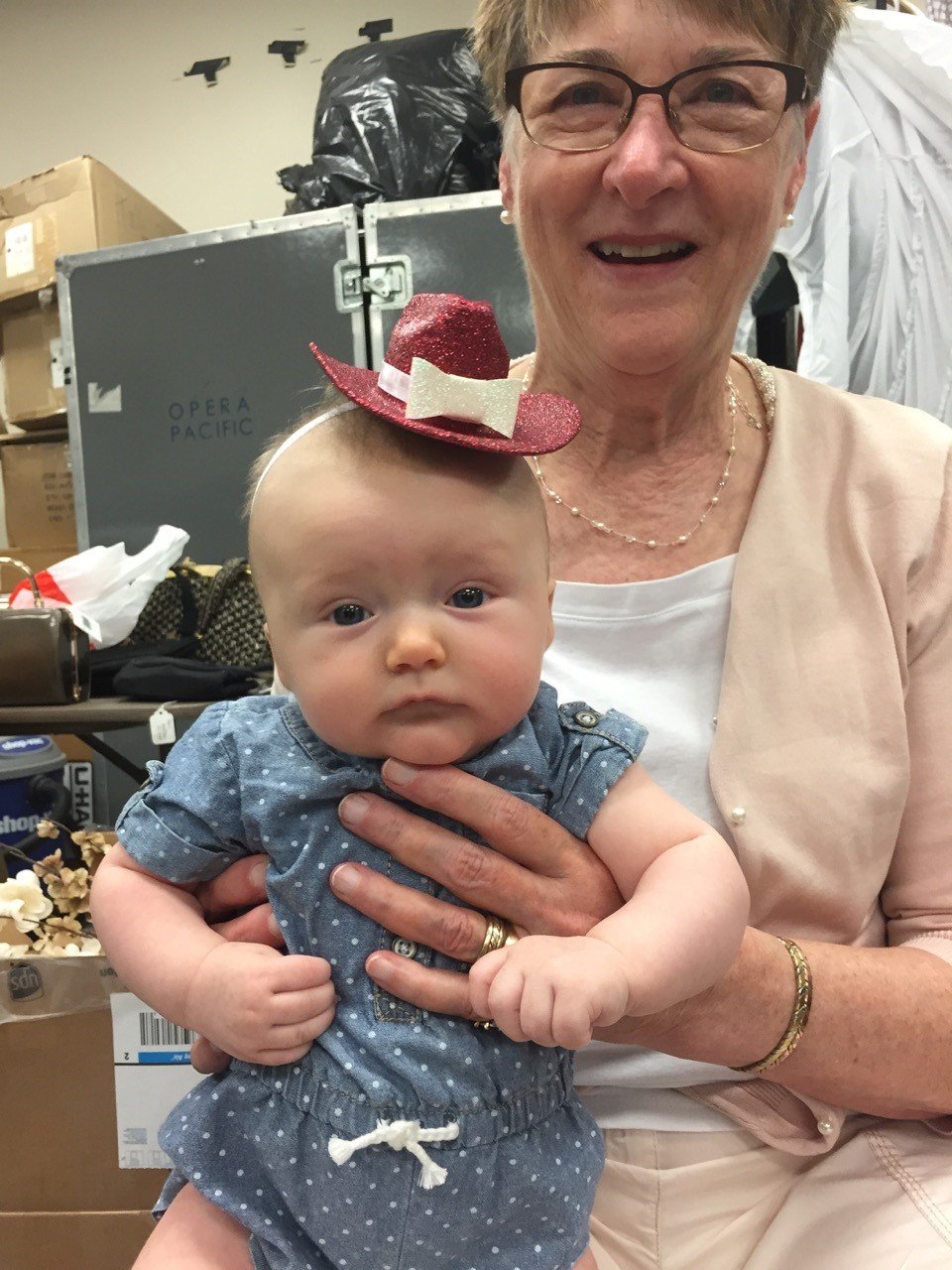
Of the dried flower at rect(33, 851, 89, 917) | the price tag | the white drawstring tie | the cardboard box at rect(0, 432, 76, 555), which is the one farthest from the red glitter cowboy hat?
the cardboard box at rect(0, 432, 76, 555)

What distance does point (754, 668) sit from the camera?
3.29 ft

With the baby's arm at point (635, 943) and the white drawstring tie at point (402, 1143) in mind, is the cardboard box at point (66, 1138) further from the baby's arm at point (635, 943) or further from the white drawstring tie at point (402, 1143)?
the baby's arm at point (635, 943)

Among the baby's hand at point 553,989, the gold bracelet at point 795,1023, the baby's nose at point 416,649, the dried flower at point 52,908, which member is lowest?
the dried flower at point 52,908

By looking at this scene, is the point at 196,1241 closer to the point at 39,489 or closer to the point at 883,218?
the point at 883,218

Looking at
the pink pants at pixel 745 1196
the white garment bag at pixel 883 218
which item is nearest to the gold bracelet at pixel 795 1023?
the pink pants at pixel 745 1196

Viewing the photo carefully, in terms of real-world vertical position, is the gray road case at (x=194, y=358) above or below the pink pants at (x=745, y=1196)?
above

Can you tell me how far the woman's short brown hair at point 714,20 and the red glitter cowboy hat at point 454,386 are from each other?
1.33 feet

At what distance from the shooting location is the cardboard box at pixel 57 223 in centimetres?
329

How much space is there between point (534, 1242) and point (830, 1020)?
1.07 ft

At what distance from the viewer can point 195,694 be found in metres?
2.34

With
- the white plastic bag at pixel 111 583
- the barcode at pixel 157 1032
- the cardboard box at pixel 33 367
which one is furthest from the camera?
the cardboard box at pixel 33 367

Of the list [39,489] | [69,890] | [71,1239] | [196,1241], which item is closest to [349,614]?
[196,1241]

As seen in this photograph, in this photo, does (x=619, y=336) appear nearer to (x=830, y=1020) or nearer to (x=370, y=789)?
(x=370, y=789)

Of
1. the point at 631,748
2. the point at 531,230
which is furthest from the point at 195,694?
the point at 631,748
